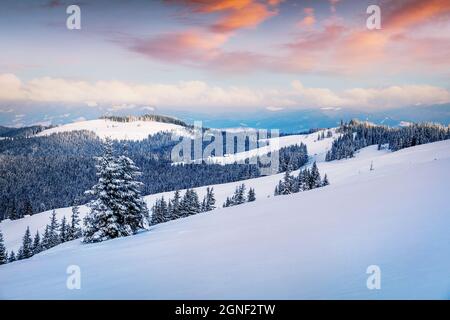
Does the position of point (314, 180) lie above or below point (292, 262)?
above

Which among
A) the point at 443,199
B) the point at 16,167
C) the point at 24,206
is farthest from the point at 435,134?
the point at 16,167

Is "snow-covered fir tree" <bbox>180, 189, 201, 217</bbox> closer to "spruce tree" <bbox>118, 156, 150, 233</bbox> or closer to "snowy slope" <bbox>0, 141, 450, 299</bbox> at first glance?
"spruce tree" <bbox>118, 156, 150, 233</bbox>

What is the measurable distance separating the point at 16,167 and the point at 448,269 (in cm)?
23683

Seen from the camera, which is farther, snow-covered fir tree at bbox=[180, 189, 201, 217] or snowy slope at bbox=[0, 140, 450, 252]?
snowy slope at bbox=[0, 140, 450, 252]

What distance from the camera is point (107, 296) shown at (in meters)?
5.59

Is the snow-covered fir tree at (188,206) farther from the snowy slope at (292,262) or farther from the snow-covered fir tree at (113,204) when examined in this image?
the snowy slope at (292,262)

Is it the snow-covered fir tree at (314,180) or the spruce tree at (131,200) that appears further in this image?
the snow-covered fir tree at (314,180)

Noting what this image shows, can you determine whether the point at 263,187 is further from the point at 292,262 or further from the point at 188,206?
the point at 292,262

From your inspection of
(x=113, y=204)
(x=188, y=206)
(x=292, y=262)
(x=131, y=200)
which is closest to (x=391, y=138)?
(x=188, y=206)

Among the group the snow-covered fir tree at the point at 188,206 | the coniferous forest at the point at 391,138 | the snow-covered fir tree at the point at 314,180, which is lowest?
the snow-covered fir tree at the point at 188,206

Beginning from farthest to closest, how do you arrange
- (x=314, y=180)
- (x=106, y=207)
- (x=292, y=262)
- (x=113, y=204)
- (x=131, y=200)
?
(x=314, y=180)
(x=131, y=200)
(x=113, y=204)
(x=106, y=207)
(x=292, y=262)

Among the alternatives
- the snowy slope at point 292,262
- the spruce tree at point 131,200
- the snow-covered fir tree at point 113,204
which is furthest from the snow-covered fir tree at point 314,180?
the snowy slope at point 292,262

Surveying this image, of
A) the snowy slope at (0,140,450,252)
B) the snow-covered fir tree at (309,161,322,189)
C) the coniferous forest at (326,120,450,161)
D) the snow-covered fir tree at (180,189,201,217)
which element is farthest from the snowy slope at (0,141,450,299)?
the coniferous forest at (326,120,450,161)

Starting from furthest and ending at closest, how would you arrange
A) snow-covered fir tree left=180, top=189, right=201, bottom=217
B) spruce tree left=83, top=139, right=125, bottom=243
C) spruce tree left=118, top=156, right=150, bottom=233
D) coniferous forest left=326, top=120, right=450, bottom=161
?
coniferous forest left=326, top=120, right=450, bottom=161
snow-covered fir tree left=180, top=189, right=201, bottom=217
spruce tree left=118, top=156, right=150, bottom=233
spruce tree left=83, top=139, right=125, bottom=243
